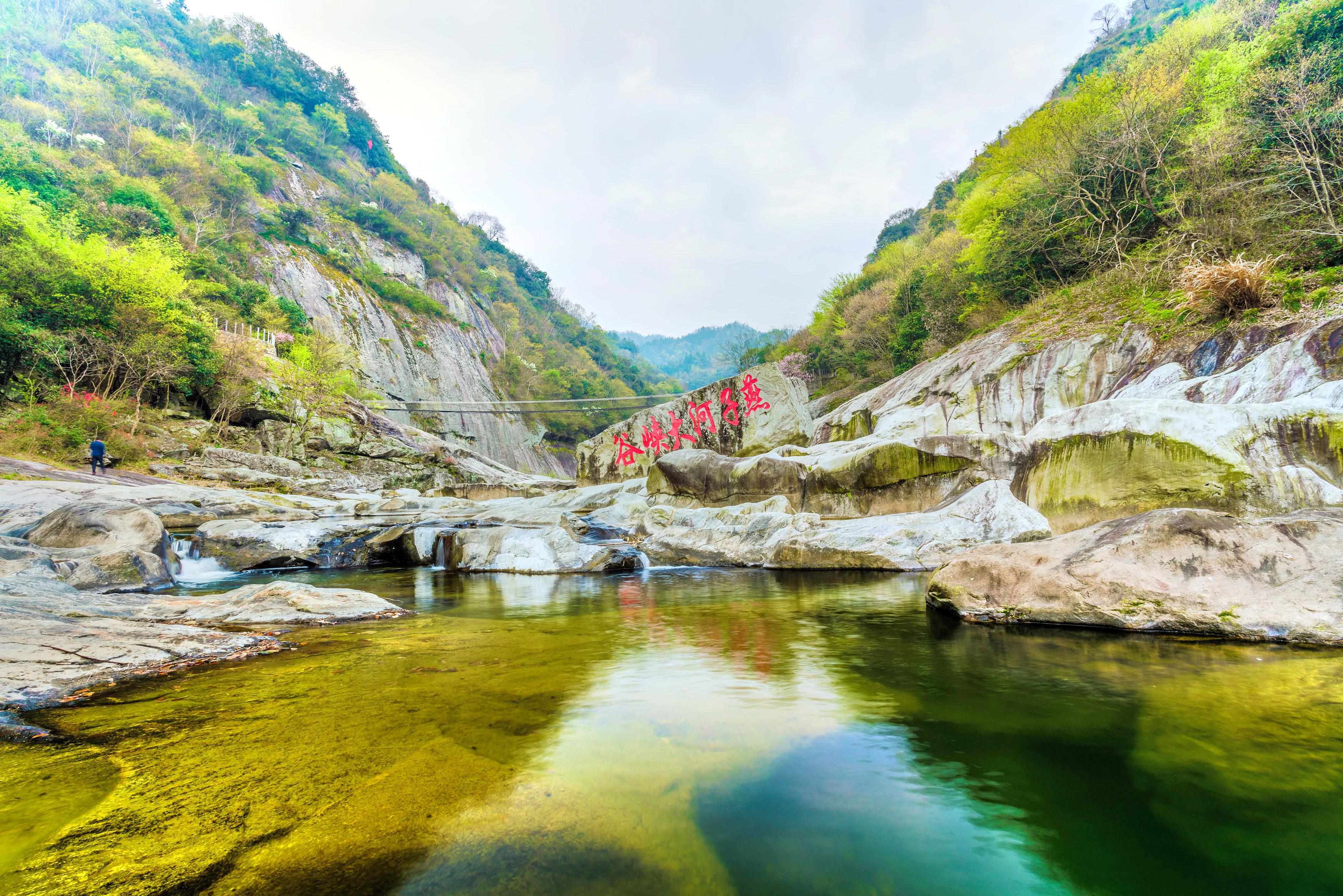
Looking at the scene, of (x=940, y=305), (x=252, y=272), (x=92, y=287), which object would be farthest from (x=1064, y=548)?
(x=252, y=272)

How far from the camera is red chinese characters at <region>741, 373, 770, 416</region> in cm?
1617

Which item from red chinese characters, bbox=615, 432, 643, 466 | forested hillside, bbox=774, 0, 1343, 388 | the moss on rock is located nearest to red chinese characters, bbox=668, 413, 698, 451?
red chinese characters, bbox=615, 432, 643, 466

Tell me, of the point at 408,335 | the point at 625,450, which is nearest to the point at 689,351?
the point at 408,335

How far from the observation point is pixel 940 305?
2342 cm

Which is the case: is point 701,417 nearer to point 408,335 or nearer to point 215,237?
point 408,335

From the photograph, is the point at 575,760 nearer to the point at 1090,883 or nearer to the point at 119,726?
the point at 1090,883

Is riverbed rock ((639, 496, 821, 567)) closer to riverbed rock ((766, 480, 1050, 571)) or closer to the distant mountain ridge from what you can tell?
riverbed rock ((766, 480, 1050, 571))

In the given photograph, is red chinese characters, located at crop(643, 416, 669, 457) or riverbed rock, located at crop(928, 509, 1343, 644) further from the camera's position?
red chinese characters, located at crop(643, 416, 669, 457)

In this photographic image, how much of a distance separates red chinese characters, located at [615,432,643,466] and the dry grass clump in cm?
1475

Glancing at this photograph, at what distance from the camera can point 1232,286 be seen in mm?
10234

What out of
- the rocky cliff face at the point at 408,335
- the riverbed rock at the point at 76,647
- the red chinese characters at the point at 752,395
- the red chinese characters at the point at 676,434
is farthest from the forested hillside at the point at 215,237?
the red chinese characters at the point at 752,395

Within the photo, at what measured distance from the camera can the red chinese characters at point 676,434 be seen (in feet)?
56.9

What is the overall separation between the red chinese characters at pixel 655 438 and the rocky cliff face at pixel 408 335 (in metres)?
25.0

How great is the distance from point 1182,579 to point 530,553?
28.5 ft
